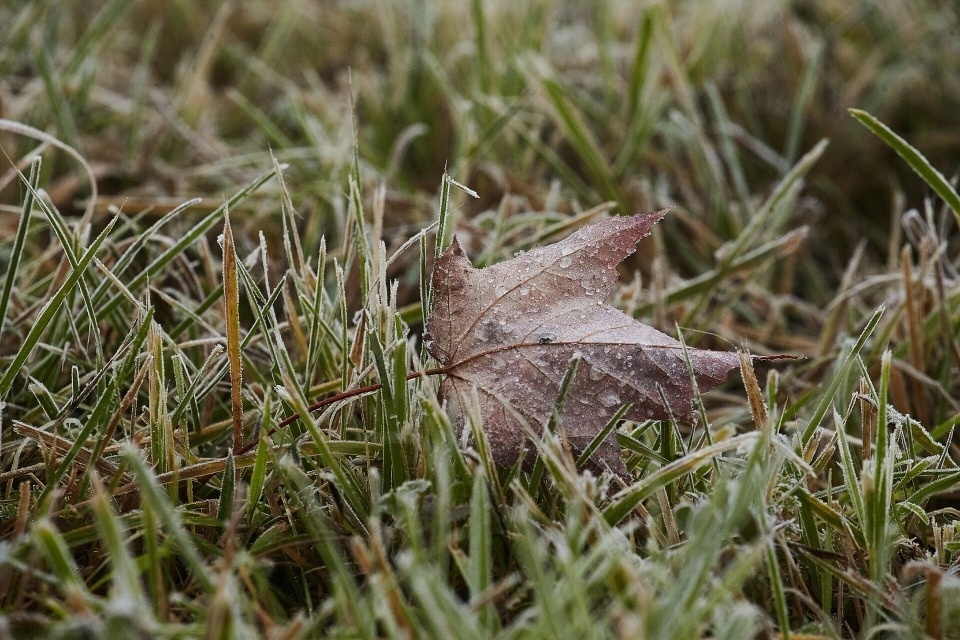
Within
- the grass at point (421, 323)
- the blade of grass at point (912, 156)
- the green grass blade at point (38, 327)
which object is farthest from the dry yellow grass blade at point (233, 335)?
the blade of grass at point (912, 156)

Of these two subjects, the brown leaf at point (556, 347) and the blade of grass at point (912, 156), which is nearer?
the brown leaf at point (556, 347)

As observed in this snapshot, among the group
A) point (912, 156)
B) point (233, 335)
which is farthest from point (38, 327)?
point (912, 156)

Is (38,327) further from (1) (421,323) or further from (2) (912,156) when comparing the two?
(2) (912,156)

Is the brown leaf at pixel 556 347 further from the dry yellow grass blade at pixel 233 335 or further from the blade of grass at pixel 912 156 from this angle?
the blade of grass at pixel 912 156

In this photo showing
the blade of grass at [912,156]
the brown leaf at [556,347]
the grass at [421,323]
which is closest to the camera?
the grass at [421,323]

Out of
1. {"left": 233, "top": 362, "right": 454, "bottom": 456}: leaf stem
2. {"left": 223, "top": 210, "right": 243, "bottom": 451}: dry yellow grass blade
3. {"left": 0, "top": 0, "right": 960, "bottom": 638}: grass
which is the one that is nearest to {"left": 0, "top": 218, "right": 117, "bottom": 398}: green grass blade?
{"left": 0, "top": 0, "right": 960, "bottom": 638}: grass

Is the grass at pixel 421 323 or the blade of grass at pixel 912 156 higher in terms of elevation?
the blade of grass at pixel 912 156

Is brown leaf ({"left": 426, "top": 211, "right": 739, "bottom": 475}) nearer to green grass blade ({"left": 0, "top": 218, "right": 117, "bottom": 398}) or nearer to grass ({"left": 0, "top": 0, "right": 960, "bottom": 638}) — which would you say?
grass ({"left": 0, "top": 0, "right": 960, "bottom": 638})
